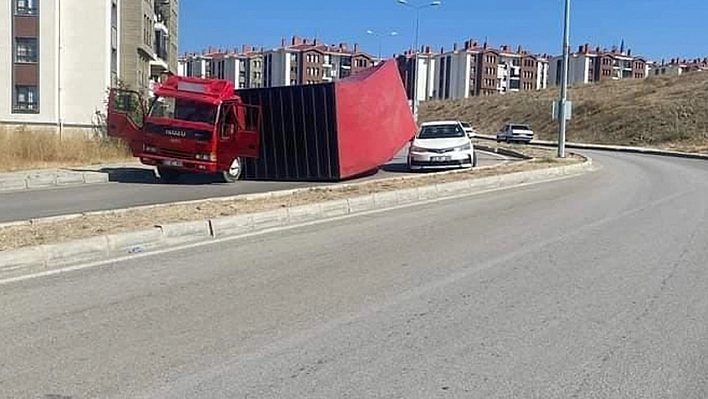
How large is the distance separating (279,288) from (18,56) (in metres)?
37.5

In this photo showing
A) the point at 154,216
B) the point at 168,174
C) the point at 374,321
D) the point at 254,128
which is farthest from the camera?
the point at 168,174

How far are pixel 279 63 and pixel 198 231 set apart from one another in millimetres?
127900

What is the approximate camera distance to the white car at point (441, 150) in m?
23.0

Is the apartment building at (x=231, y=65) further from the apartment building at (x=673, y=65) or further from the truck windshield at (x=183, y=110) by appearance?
the truck windshield at (x=183, y=110)

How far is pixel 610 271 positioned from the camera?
8.14 meters

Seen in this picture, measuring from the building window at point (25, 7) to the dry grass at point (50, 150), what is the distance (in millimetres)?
16861

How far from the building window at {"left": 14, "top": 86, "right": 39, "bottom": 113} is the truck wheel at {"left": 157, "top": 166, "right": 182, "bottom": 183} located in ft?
77.0

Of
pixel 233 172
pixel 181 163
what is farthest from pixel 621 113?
pixel 181 163

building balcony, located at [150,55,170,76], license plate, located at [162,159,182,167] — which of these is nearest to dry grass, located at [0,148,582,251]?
license plate, located at [162,159,182,167]

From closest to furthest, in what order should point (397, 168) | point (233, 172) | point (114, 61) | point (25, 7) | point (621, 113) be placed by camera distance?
→ point (233, 172), point (397, 168), point (25, 7), point (114, 61), point (621, 113)

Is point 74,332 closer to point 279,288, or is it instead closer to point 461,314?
point 279,288

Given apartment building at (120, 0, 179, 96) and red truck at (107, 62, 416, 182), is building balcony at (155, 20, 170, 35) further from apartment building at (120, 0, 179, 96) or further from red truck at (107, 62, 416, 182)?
red truck at (107, 62, 416, 182)

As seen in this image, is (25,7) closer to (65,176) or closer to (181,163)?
(65,176)

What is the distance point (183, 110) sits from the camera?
60.9 ft
